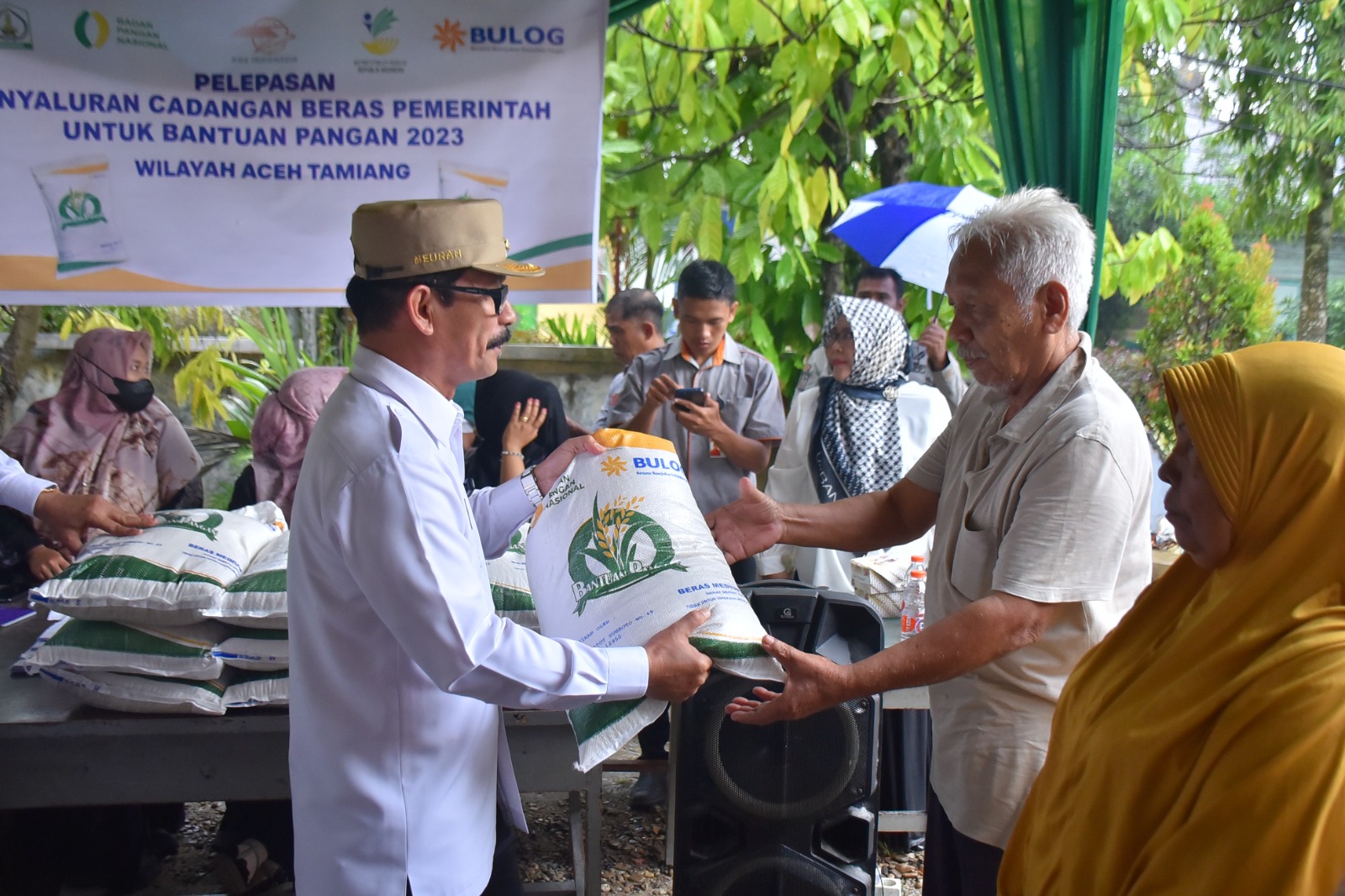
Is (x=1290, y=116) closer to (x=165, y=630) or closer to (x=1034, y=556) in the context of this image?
(x=1034, y=556)

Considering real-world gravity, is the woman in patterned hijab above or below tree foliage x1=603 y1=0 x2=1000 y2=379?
below

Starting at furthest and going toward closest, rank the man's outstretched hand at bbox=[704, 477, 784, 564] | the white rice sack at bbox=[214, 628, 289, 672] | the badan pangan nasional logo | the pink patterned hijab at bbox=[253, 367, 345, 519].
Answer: the pink patterned hijab at bbox=[253, 367, 345, 519] < the badan pangan nasional logo < the white rice sack at bbox=[214, 628, 289, 672] < the man's outstretched hand at bbox=[704, 477, 784, 564]

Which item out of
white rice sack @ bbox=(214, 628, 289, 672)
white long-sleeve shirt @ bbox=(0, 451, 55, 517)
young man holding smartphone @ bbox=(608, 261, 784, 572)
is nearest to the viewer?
white rice sack @ bbox=(214, 628, 289, 672)

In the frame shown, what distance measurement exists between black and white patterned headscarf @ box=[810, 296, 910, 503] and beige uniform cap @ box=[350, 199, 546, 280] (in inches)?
94.3

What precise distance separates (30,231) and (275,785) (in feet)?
6.02

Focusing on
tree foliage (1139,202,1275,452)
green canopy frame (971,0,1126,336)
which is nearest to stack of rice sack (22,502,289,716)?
green canopy frame (971,0,1126,336)

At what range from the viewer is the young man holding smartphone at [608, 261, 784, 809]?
3.78 m

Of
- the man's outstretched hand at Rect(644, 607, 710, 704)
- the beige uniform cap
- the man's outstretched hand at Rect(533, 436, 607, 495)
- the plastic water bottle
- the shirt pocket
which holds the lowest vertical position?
the plastic water bottle

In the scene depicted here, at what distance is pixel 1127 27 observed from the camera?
4176 mm

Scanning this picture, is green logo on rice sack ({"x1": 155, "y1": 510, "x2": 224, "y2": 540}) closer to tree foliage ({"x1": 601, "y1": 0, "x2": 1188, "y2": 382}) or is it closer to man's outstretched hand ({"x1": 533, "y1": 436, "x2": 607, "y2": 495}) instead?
man's outstretched hand ({"x1": 533, "y1": 436, "x2": 607, "y2": 495})

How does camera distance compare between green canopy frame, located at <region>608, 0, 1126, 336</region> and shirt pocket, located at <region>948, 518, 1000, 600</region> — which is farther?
green canopy frame, located at <region>608, 0, 1126, 336</region>

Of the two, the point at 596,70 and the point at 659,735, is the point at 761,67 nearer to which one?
the point at 596,70

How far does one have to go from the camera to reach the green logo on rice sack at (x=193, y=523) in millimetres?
2648

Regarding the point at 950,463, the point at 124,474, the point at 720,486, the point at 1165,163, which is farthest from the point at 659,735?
the point at 1165,163
